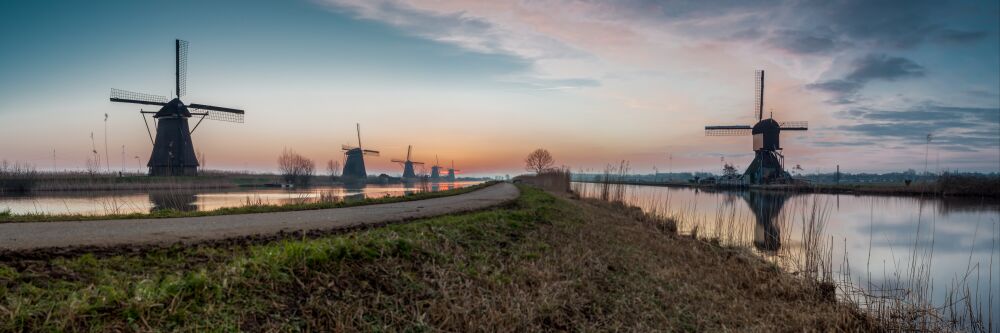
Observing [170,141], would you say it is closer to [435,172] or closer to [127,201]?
[127,201]

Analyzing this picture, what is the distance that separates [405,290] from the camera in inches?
219

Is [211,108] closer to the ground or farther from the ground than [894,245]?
farther from the ground

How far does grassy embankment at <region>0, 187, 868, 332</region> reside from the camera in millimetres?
4191

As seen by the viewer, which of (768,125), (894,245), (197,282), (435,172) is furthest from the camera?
(435,172)

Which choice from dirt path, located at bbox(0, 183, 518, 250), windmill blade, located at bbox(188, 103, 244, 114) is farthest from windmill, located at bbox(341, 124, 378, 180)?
dirt path, located at bbox(0, 183, 518, 250)

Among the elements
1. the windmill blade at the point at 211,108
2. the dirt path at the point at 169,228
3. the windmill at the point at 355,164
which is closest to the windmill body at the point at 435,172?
the windmill at the point at 355,164

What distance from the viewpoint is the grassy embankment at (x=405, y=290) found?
4.19 m

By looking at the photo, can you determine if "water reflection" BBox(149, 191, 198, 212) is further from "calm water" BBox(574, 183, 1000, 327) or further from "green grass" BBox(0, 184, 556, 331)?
"calm water" BBox(574, 183, 1000, 327)

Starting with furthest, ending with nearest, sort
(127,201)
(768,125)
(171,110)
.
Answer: (768,125) → (171,110) → (127,201)

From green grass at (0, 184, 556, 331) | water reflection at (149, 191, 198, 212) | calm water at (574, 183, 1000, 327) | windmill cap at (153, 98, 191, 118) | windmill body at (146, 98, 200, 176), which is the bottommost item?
calm water at (574, 183, 1000, 327)

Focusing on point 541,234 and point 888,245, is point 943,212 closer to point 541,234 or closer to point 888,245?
point 888,245

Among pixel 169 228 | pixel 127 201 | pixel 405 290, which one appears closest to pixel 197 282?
pixel 405 290

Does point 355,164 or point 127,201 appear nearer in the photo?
point 127,201

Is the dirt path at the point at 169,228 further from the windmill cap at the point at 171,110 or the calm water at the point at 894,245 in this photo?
the windmill cap at the point at 171,110
